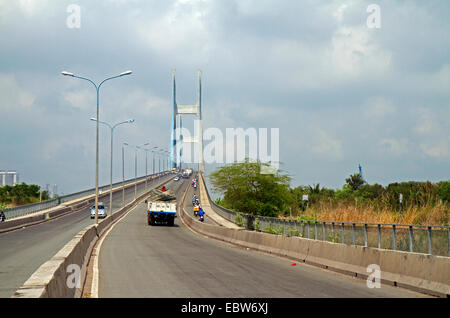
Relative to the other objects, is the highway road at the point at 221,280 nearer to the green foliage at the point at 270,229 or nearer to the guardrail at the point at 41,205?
the green foliage at the point at 270,229

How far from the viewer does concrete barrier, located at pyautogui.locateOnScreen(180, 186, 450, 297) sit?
39.5 feet

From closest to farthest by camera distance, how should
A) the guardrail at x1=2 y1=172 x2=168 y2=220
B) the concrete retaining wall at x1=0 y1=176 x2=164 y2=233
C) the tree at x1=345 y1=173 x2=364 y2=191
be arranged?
1. the concrete retaining wall at x1=0 y1=176 x2=164 y2=233
2. the guardrail at x1=2 y1=172 x2=168 y2=220
3. the tree at x1=345 y1=173 x2=364 y2=191

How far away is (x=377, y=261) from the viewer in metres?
14.6

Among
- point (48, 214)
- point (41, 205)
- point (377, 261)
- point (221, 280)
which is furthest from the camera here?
point (41, 205)

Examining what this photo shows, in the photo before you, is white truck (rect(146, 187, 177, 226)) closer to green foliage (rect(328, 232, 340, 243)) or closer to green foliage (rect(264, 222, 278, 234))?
green foliage (rect(264, 222, 278, 234))

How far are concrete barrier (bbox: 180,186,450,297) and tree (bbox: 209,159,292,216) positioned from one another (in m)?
42.0

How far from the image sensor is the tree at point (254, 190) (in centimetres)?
6700

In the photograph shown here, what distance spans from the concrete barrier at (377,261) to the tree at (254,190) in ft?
138

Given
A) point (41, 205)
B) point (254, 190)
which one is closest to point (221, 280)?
point (254, 190)

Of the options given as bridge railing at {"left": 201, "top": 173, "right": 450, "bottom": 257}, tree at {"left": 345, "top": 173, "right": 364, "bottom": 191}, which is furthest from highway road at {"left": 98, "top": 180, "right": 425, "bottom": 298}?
tree at {"left": 345, "top": 173, "right": 364, "bottom": 191}

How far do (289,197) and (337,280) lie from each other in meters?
54.9

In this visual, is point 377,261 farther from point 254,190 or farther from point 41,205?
point 41,205

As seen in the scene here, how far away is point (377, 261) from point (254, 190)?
177ft

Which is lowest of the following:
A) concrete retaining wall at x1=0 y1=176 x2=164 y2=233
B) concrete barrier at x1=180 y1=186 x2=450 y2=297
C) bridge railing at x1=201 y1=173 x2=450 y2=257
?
concrete retaining wall at x1=0 y1=176 x2=164 y2=233
